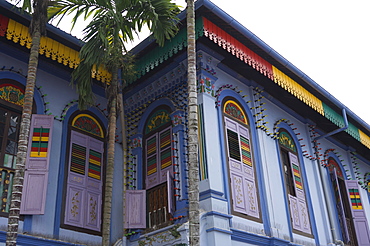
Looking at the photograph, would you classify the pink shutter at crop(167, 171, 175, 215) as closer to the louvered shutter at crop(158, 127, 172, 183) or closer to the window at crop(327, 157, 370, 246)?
the louvered shutter at crop(158, 127, 172, 183)

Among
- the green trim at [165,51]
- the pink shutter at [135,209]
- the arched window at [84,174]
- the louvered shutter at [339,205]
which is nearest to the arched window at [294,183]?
the louvered shutter at [339,205]

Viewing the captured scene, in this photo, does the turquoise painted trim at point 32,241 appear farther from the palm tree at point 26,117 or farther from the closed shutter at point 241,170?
the closed shutter at point 241,170

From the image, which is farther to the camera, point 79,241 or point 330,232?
point 330,232

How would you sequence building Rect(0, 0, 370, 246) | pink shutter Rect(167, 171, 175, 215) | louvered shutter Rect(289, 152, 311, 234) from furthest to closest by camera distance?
louvered shutter Rect(289, 152, 311, 234) < building Rect(0, 0, 370, 246) < pink shutter Rect(167, 171, 175, 215)

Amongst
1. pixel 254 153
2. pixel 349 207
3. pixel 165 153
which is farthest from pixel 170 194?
pixel 349 207

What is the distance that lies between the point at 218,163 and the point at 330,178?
5041 millimetres

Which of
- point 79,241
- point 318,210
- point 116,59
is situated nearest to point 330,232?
point 318,210

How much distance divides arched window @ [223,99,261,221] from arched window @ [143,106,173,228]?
3.91 feet

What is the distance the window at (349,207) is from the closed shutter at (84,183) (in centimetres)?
635

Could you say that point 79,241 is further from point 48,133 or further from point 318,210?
point 318,210

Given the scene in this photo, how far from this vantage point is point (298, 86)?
1091cm

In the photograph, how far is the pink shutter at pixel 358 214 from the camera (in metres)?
12.3

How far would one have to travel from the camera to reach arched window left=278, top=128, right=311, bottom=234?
10.2 meters

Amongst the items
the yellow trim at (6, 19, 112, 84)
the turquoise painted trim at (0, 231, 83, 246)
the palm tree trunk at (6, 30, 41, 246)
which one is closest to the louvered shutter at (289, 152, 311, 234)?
the yellow trim at (6, 19, 112, 84)
